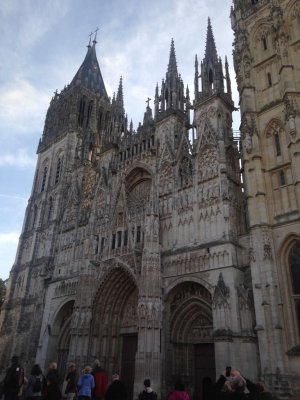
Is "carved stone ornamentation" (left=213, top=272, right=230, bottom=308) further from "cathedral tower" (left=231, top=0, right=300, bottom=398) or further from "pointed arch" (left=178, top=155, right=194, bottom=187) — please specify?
"pointed arch" (left=178, top=155, right=194, bottom=187)

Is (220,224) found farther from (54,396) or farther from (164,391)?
(54,396)

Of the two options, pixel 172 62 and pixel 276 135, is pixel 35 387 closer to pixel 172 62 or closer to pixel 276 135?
pixel 276 135

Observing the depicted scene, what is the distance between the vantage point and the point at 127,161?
30.5 m

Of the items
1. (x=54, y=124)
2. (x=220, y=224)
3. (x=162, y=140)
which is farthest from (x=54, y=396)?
(x=54, y=124)

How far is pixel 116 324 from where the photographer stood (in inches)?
1008

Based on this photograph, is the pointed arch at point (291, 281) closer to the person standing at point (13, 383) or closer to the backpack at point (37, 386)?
the backpack at point (37, 386)

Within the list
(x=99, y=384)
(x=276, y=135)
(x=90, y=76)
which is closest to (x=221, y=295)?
(x=99, y=384)

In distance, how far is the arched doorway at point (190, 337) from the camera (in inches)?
819

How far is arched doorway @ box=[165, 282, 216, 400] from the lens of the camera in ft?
68.3

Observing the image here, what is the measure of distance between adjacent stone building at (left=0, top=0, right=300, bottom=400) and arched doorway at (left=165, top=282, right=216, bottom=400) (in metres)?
0.07

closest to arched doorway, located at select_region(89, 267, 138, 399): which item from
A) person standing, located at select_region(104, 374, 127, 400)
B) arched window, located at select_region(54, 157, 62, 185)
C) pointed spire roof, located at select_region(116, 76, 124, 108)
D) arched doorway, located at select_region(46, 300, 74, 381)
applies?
arched doorway, located at select_region(46, 300, 74, 381)

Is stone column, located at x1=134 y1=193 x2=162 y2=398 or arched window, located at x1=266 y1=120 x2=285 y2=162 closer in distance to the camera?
stone column, located at x1=134 y1=193 x2=162 y2=398

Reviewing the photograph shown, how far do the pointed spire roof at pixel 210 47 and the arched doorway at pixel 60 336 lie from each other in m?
22.5

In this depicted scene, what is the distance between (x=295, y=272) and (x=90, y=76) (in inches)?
1562
